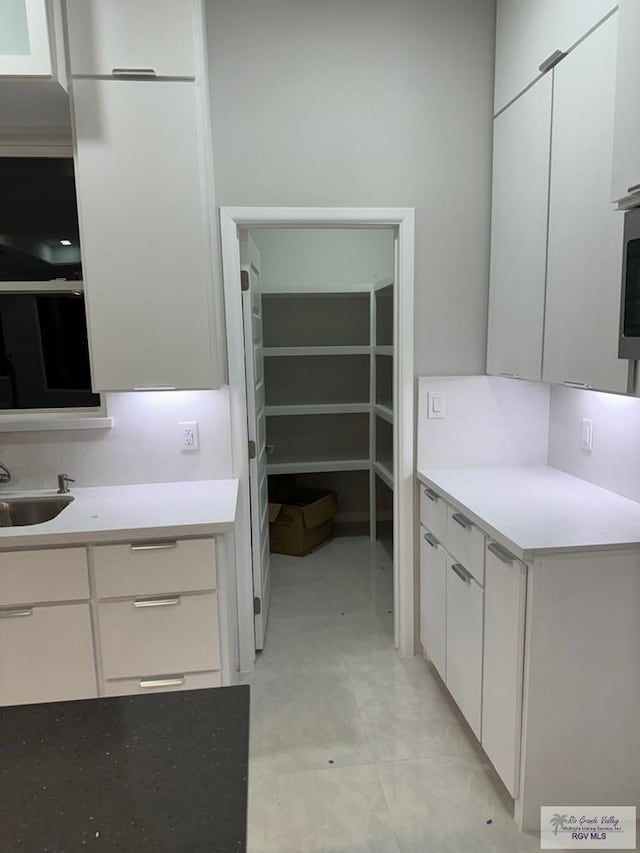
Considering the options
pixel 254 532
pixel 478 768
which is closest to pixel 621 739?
pixel 478 768

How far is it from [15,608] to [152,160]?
65.4 inches

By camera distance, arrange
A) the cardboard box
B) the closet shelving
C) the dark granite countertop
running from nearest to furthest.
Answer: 1. the dark granite countertop
2. the cardboard box
3. the closet shelving

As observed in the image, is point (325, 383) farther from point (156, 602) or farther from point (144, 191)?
point (156, 602)

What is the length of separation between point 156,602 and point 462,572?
1.14 metres

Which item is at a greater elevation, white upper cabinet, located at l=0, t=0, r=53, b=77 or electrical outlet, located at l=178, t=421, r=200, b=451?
white upper cabinet, located at l=0, t=0, r=53, b=77

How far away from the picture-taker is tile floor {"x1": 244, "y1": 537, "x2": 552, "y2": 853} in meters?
1.72

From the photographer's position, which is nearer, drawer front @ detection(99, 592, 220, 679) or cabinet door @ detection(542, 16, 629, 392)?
cabinet door @ detection(542, 16, 629, 392)

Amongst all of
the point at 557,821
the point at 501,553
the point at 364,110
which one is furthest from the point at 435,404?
the point at 557,821

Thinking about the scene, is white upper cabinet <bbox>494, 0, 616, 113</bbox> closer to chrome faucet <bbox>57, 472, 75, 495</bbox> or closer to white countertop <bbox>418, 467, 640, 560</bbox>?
white countertop <bbox>418, 467, 640, 560</bbox>

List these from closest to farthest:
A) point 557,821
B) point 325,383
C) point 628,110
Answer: point 628,110 → point 557,821 → point 325,383

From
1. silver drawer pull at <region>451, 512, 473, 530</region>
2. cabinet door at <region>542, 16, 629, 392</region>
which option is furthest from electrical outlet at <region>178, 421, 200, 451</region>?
cabinet door at <region>542, 16, 629, 392</region>

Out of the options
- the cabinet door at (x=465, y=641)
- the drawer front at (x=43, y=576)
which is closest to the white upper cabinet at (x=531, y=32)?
the cabinet door at (x=465, y=641)

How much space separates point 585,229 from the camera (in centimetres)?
172

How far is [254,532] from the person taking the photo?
264cm
